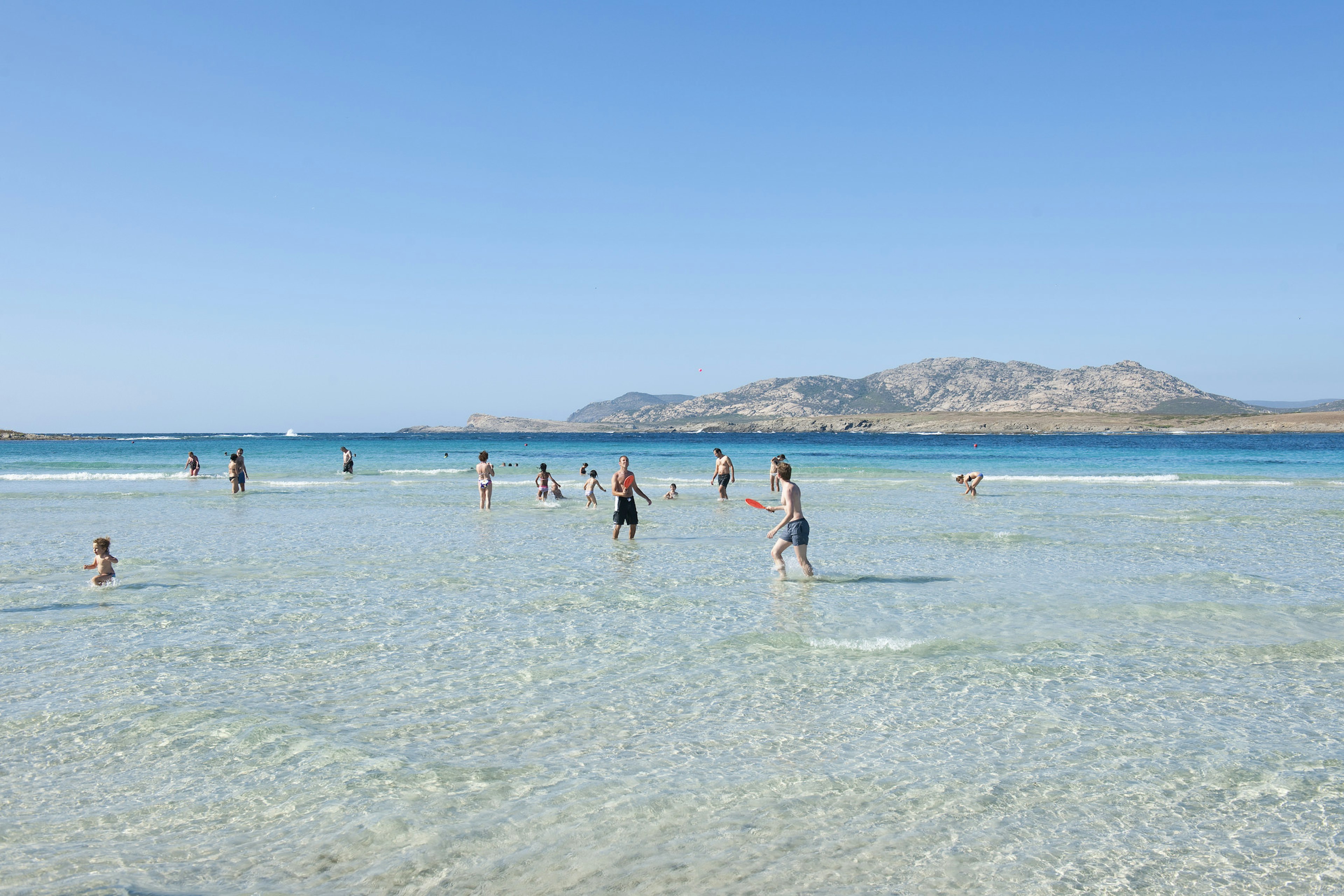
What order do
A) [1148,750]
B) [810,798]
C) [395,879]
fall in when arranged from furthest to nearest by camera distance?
1. [1148,750]
2. [810,798]
3. [395,879]

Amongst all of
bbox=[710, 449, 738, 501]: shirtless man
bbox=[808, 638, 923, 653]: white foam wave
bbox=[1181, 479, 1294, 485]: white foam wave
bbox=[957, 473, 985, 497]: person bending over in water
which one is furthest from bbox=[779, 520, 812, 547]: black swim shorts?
bbox=[1181, 479, 1294, 485]: white foam wave

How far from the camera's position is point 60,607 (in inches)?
467

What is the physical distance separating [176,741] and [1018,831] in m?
6.79

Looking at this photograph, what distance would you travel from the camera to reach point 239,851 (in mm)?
5234

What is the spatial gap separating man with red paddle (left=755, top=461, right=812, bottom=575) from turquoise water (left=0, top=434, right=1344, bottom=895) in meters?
0.58

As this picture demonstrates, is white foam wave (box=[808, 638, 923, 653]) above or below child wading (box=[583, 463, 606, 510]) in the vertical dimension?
below

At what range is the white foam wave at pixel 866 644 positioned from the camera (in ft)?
32.3

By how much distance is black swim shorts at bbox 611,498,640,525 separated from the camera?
19.5 metres

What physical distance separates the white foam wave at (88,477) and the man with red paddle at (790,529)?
40032 mm

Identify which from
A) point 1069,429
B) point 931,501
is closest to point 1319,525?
point 931,501

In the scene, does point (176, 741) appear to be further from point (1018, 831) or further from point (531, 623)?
point (1018, 831)

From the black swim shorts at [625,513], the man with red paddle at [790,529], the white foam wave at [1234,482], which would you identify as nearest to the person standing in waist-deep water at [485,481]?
the black swim shorts at [625,513]

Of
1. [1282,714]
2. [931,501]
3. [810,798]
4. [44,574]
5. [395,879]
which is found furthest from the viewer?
[931,501]

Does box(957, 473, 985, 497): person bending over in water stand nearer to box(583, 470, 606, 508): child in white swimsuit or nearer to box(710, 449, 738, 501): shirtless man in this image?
box(710, 449, 738, 501): shirtless man
